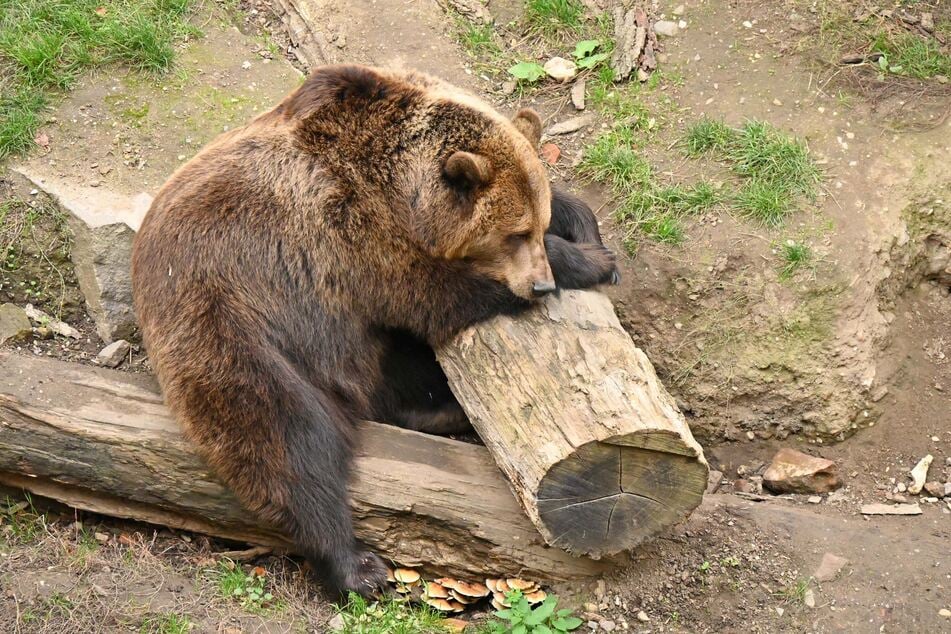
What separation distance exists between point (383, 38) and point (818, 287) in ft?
13.3

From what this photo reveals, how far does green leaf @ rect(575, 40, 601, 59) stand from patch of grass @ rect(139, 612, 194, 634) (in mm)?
5186

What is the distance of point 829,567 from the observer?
16.9ft

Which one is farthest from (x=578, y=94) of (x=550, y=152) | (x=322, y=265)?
(x=322, y=265)

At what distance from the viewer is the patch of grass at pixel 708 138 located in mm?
6996

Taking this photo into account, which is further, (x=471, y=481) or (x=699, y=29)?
(x=699, y=29)

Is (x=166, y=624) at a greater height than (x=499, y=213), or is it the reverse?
(x=499, y=213)

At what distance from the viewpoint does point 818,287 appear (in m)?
6.41

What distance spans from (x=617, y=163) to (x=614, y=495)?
305cm

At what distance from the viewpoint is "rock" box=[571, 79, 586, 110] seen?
7602 mm

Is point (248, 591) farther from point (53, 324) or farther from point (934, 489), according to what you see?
point (934, 489)

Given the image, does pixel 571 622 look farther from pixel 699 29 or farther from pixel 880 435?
pixel 699 29

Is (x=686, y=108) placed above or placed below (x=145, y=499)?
above

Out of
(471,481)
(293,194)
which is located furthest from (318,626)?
(293,194)

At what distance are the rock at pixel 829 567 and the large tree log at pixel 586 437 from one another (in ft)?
2.89
